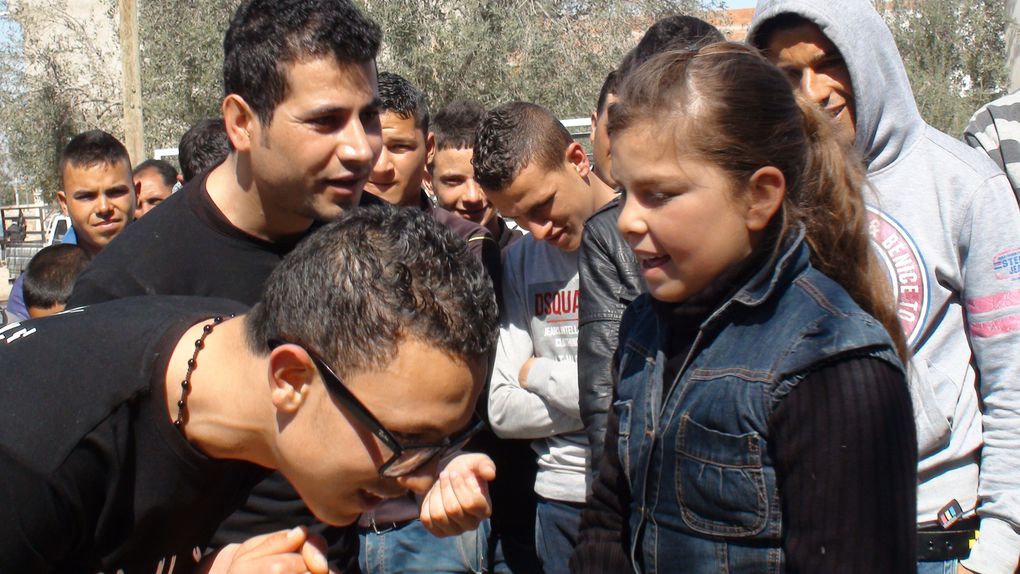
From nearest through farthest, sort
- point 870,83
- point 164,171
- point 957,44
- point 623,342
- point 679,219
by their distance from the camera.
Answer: point 679,219 → point 623,342 → point 870,83 → point 164,171 → point 957,44

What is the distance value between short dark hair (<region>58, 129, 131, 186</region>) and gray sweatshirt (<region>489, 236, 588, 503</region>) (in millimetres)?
3105

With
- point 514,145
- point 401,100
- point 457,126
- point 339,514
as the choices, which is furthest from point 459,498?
point 457,126

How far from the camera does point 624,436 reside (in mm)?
2104

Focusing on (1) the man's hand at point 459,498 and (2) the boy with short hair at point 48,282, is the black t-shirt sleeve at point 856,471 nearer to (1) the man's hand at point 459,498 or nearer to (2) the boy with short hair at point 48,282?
(1) the man's hand at point 459,498

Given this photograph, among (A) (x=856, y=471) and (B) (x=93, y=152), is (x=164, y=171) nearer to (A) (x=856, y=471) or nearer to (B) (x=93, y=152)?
(B) (x=93, y=152)

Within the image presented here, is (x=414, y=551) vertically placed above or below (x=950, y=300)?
below

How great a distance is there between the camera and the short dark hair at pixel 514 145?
137 inches

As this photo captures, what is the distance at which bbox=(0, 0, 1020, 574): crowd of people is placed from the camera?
5.63 feet

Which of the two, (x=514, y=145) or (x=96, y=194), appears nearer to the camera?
(x=514, y=145)

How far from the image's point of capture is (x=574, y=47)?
1532 cm

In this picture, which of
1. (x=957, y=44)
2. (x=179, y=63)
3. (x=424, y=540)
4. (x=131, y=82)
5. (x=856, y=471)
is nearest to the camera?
(x=856, y=471)

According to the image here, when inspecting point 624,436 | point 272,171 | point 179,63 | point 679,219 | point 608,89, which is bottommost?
point 624,436

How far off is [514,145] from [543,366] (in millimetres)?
812

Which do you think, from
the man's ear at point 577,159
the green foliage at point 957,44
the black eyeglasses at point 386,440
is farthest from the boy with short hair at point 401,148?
the green foliage at point 957,44
